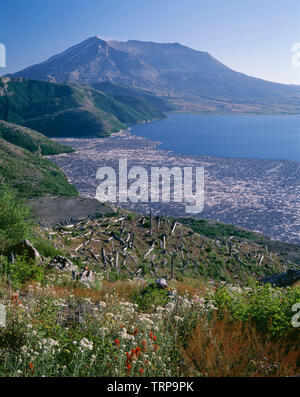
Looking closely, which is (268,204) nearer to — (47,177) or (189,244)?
(189,244)

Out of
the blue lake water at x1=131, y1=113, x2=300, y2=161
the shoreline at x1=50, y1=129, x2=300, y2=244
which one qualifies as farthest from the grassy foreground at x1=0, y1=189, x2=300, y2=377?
the blue lake water at x1=131, y1=113, x2=300, y2=161

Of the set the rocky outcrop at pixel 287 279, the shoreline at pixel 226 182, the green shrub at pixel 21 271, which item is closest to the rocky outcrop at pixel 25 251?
the green shrub at pixel 21 271

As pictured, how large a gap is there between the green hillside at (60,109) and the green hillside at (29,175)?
69161 mm

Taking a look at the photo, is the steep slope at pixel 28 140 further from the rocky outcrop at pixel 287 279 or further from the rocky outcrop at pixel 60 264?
the rocky outcrop at pixel 60 264

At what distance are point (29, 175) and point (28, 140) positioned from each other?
Result: 3557 cm

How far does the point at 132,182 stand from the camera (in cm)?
7075

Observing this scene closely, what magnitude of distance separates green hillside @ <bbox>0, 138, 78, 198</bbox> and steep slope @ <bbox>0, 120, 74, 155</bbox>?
1670 centimetres

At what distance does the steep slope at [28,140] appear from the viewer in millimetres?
87544

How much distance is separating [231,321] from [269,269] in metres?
23.1

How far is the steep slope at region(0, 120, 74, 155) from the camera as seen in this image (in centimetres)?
8754

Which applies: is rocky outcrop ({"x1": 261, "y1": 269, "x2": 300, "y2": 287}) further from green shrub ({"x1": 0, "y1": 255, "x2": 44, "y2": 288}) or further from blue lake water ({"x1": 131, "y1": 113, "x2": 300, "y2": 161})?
blue lake water ({"x1": 131, "y1": 113, "x2": 300, "y2": 161})

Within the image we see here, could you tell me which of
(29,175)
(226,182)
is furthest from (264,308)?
(226,182)

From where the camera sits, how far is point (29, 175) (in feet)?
193
